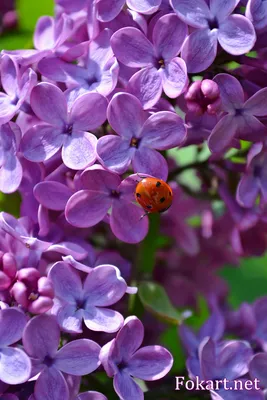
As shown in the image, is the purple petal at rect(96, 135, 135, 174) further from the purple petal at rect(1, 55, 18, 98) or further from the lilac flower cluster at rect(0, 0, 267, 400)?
the purple petal at rect(1, 55, 18, 98)

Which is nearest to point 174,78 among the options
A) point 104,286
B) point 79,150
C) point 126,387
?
point 79,150

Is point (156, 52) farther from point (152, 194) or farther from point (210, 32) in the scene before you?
point (152, 194)

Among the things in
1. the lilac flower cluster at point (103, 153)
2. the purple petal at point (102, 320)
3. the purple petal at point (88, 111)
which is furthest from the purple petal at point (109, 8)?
the purple petal at point (102, 320)

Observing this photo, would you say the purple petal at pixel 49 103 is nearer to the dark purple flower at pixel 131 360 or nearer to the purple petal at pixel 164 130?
the purple petal at pixel 164 130

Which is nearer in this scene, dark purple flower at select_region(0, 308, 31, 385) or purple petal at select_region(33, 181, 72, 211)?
dark purple flower at select_region(0, 308, 31, 385)

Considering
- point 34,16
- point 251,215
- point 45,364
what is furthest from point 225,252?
point 45,364

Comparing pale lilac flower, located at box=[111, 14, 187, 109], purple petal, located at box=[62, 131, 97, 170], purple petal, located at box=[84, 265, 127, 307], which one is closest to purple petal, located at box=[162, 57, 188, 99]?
pale lilac flower, located at box=[111, 14, 187, 109]
